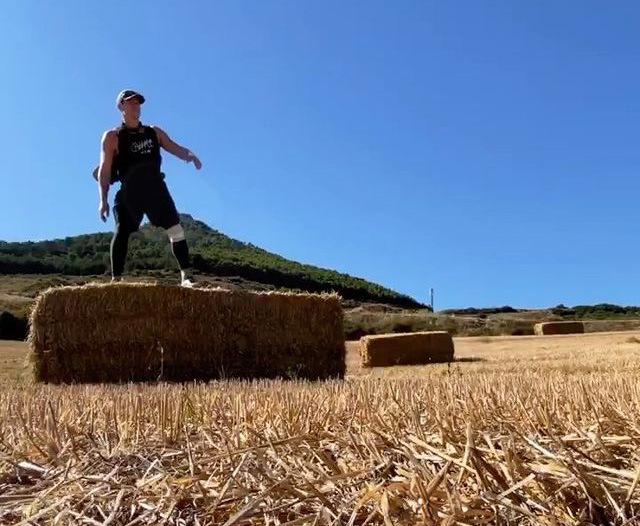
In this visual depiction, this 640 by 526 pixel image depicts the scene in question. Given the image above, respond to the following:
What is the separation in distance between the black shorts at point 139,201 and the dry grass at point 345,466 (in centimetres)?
381

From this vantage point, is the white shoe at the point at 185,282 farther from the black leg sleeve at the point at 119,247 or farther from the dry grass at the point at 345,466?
the dry grass at the point at 345,466

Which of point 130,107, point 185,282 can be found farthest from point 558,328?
point 130,107

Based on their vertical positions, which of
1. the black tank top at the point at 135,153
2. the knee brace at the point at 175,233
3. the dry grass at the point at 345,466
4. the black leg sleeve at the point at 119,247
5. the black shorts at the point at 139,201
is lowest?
the dry grass at the point at 345,466

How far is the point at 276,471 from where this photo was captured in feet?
3.39

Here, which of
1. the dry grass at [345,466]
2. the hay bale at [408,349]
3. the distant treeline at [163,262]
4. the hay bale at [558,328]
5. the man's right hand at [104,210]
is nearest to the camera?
the dry grass at [345,466]

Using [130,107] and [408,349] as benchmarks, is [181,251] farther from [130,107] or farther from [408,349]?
[408,349]

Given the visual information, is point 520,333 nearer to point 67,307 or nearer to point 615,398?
point 67,307

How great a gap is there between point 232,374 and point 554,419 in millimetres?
4961

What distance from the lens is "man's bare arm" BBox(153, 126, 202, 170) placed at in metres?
5.65

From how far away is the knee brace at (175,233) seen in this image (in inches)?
218

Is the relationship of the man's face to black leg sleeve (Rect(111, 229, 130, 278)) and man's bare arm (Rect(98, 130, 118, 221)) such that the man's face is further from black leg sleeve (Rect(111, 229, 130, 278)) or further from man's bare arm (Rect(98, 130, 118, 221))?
black leg sleeve (Rect(111, 229, 130, 278))

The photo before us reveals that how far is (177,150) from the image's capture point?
224 inches

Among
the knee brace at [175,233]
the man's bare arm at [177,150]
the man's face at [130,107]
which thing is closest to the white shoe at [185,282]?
the knee brace at [175,233]

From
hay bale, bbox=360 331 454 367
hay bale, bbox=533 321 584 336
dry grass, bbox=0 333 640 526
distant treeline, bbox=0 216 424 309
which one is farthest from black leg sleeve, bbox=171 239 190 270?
distant treeline, bbox=0 216 424 309
